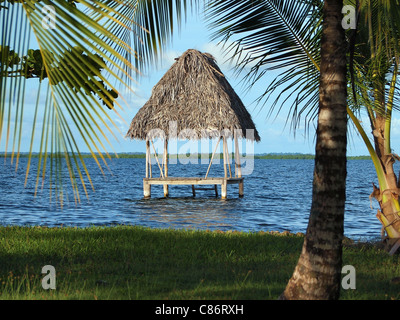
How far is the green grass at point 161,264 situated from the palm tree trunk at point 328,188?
0.88 meters

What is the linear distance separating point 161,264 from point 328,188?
317cm

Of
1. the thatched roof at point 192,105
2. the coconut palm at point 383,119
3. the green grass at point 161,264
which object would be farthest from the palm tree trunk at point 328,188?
the thatched roof at point 192,105

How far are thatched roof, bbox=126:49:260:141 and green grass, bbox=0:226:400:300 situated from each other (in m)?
8.94

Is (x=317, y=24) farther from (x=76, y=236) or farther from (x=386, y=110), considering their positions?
(x=76, y=236)

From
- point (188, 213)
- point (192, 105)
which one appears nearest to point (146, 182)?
point (192, 105)

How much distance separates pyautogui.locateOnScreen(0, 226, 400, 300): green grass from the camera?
4.77 meters

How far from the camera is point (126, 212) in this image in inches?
687

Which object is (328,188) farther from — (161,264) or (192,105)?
(192,105)

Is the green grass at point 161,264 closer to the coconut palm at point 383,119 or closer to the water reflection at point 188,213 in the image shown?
the coconut palm at point 383,119

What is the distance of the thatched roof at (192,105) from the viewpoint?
1747 cm

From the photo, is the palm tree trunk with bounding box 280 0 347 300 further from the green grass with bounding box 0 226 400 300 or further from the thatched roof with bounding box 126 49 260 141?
the thatched roof with bounding box 126 49 260 141

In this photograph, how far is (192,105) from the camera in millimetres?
17844

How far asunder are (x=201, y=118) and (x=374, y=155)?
34.8 ft
